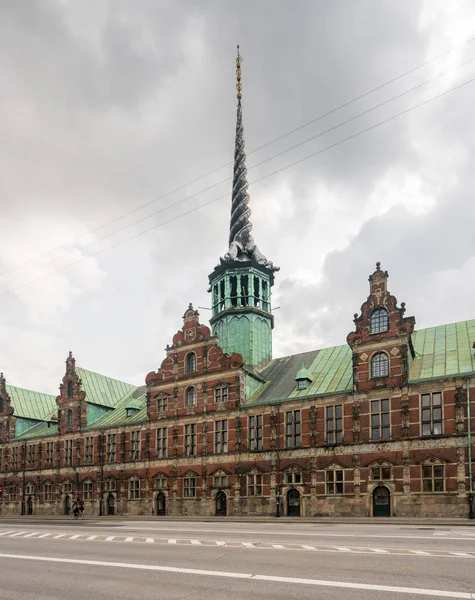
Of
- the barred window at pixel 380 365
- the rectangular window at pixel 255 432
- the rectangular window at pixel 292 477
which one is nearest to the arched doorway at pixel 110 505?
the rectangular window at pixel 255 432

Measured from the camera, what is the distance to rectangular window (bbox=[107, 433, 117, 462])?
61.5 m

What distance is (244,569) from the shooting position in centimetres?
1535

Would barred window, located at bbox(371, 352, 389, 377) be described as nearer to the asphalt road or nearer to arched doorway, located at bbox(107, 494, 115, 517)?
the asphalt road

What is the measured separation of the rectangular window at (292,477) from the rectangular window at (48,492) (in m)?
31.4

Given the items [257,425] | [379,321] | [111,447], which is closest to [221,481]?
[257,425]

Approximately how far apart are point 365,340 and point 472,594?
117 feet

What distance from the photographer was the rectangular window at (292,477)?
48.1 m

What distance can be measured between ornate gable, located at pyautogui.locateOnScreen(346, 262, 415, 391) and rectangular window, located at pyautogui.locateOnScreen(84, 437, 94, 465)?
104 feet

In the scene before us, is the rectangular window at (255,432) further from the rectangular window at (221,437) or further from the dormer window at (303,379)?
the dormer window at (303,379)

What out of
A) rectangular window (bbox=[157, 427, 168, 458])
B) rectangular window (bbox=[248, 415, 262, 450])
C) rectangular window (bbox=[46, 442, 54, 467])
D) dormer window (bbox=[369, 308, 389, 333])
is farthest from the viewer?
rectangular window (bbox=[46, 442, 54, 467])

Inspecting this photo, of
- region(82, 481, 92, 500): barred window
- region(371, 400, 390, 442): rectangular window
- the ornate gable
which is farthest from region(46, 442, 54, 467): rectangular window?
region(371, 400, 390, 442): rectangular window

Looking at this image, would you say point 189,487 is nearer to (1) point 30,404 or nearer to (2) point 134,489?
(2) point 134,489

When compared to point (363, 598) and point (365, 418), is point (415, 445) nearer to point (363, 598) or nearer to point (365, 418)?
point (365, 418)

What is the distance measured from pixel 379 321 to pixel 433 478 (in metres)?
12.4
